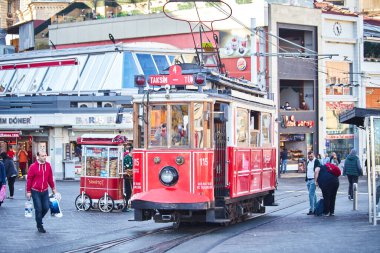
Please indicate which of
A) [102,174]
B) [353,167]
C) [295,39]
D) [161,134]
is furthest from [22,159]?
[161,134]

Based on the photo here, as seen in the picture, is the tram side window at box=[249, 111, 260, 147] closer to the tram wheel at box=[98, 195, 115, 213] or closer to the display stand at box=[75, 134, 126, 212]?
the display stand at box=[75, 134, 126, 212]

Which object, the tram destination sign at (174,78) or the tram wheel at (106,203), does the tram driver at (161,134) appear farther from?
the tram wheel at (106,203)

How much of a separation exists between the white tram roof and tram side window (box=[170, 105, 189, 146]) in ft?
102

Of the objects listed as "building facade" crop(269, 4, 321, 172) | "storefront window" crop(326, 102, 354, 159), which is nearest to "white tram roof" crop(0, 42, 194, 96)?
"building facade" crop(269, 4, 321, 172)

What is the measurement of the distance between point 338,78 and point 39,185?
4700 centimetres

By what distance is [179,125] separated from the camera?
65.8 feet

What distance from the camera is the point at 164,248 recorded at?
17297 mm

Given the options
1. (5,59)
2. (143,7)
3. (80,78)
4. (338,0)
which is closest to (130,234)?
(80,78)

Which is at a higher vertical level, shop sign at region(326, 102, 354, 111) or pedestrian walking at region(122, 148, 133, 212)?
shop sign at region(326, 102, 354, 111)

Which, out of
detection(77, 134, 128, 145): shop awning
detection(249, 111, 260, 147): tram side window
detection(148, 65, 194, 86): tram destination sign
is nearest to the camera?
detection(148, 65, 194, 86): tram destination sign

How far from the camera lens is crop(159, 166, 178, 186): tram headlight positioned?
19.8m

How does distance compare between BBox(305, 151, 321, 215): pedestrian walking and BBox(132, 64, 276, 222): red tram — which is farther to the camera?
BBox(305, 151, 321, 215): pedestrian walking

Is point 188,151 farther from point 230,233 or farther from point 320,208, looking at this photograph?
point 320,208

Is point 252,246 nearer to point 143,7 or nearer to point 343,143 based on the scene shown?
point 343,143
